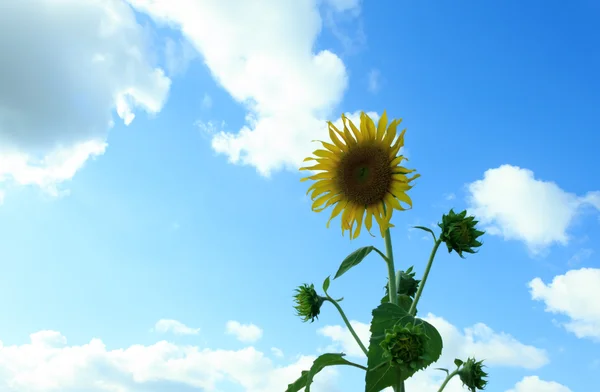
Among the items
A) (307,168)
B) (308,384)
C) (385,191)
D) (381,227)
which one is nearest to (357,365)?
(308,384)

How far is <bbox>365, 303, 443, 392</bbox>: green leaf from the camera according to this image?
4.23 metres

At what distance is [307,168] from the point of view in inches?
223

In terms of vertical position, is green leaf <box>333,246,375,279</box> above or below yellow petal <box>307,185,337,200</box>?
below

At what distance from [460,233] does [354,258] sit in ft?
2.82

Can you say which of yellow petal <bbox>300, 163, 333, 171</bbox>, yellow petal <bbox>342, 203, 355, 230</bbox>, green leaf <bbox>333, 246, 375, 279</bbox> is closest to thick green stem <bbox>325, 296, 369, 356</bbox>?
green leaf <bbox>333, 246, 375, 279</bbox>

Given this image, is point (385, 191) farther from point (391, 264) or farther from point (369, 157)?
point (391, 264)

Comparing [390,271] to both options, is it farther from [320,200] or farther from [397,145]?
[320,200]

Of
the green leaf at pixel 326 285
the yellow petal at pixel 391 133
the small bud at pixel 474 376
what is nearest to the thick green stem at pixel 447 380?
the small bud at pixel 474 376

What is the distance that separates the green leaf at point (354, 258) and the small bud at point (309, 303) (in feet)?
1.49

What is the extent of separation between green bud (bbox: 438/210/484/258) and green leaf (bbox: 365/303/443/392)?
2.04 feet

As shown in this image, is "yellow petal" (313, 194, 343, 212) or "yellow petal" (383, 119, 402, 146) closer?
"yellow petal" (383, 119, 402, 146)

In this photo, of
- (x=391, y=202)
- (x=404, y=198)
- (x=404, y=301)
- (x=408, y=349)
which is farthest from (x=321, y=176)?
(x=408, y=349)

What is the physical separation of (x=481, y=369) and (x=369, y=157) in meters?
1.92

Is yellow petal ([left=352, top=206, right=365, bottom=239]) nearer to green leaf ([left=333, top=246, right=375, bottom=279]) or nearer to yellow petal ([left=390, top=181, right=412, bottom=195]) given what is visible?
yellow petal ([left=390, top=181, right=412, bottom=195])
